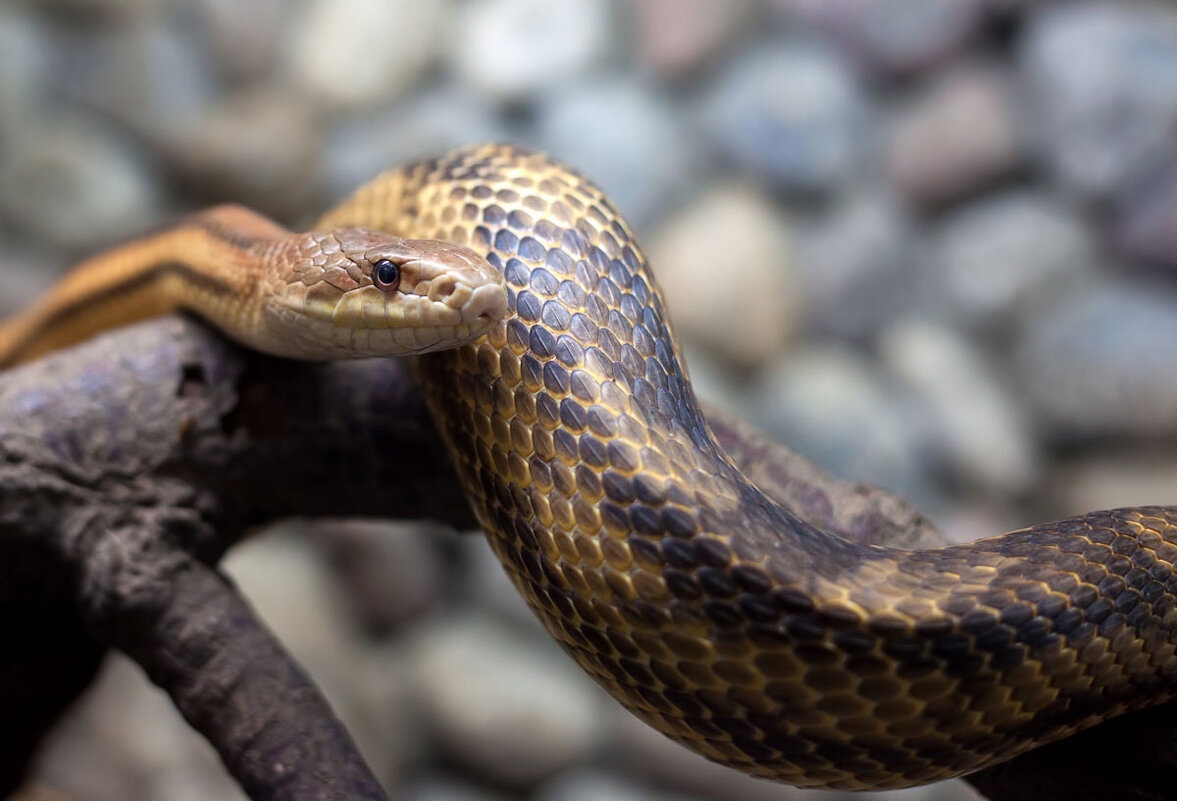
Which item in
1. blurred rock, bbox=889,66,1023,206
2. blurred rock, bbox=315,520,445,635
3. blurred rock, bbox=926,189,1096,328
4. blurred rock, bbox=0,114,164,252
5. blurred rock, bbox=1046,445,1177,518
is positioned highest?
blurred rock, bbox=889,66,1023,206

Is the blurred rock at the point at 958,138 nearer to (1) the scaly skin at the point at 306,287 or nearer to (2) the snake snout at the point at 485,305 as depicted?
(1) the scaly skin at the point at 306,287

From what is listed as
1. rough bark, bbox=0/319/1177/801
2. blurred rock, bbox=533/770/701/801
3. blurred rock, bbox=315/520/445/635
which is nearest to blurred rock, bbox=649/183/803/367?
blurred rock, bbox=315/520/445/635

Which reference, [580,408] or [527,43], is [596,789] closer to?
[580,408]

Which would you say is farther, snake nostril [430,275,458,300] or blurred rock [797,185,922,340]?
blurred rock [797,185,922,340]

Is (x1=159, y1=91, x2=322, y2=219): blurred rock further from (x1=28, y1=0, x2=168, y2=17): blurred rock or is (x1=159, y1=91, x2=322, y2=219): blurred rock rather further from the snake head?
the snake head

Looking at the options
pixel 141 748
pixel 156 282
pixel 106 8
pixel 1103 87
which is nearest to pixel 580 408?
pixel 156 282

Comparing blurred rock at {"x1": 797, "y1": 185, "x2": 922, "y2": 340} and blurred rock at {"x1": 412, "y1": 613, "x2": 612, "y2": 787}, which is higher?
blurred rock at {"x1": 797, "y1": 185, "x2": 922, "y2": 340}

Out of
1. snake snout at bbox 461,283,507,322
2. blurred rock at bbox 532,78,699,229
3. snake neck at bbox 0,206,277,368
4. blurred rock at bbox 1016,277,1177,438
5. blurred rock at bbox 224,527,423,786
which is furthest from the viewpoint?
blurred rock at bbox 532,78,699,229
